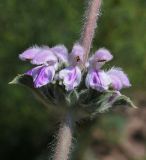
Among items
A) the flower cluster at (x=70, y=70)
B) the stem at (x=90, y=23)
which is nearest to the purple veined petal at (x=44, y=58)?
the flower cluster at (x=70, y=70)

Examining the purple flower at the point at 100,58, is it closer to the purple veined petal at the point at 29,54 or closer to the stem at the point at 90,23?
the stem at the point at 90,23

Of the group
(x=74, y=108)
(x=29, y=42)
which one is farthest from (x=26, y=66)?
(x=74, y=108)

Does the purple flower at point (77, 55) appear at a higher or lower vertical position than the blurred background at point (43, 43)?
lower

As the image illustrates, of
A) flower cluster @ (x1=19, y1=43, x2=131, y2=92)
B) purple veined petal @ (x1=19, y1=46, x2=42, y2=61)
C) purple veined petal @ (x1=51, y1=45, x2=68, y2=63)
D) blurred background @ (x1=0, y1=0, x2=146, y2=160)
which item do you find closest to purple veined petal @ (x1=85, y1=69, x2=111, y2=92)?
flower cluster @ (x1=19, y1=43, x2=131, y2=92)

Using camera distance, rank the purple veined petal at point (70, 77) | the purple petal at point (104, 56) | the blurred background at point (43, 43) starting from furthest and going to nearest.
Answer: the blurred background at point (43, 43) → the purple petal at point (104, 56) → the purple veined petal at point (70, 77)

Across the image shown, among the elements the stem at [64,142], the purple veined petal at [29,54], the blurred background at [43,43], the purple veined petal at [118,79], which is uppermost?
the blurred background at [43,43]

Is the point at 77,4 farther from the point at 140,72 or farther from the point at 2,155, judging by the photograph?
the point at 2,155

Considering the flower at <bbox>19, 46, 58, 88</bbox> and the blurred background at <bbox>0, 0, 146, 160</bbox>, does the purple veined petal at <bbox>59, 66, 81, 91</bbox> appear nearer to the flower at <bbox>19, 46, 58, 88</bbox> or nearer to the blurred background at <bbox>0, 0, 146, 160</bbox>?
the flower at <bbox>19, 46, 58, 88</bbox>
